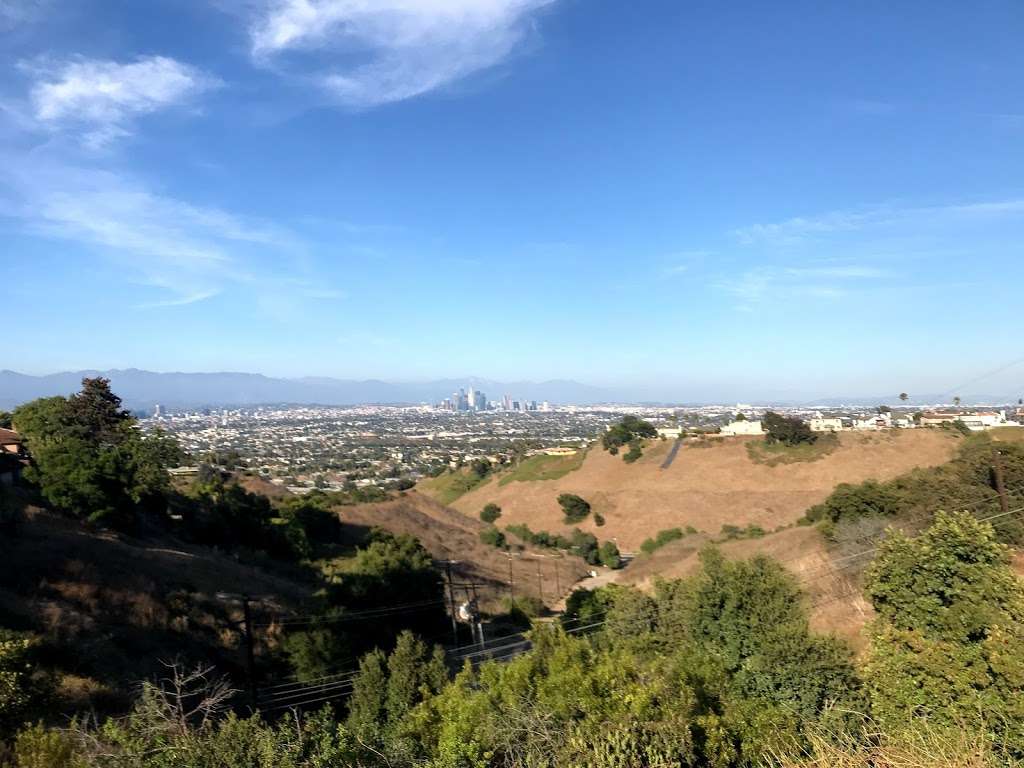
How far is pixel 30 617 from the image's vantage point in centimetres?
1380

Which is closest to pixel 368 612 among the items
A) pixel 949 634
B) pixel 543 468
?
pixel 949 634

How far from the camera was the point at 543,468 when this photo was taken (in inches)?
2648

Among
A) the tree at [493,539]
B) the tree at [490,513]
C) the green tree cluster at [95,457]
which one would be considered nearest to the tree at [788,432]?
the tree at [490,513]

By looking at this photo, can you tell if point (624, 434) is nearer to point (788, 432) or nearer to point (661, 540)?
point (788, 432)

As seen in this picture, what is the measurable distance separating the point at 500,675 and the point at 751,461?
49.8 metres

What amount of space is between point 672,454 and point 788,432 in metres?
10.5

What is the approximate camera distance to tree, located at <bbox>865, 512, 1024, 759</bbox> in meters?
10.5

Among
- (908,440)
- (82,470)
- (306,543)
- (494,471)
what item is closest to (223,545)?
(306,543)

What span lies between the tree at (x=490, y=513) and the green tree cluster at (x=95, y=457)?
28397mm

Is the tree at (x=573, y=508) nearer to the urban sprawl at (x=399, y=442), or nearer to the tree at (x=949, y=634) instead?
the urban sprawl at (x=399, y=442)

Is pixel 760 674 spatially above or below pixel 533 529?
above

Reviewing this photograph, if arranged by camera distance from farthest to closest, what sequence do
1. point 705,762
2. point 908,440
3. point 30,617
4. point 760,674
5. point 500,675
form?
point 908,440
point 30,617
point 760,674
point 500,675
point 705,762

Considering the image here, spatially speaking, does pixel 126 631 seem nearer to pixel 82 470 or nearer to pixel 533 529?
pixel 82 470

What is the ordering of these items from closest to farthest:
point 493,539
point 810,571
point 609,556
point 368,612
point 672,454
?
point 368,612, point 810,571, point 609,556, point 493,539, point 672,454
